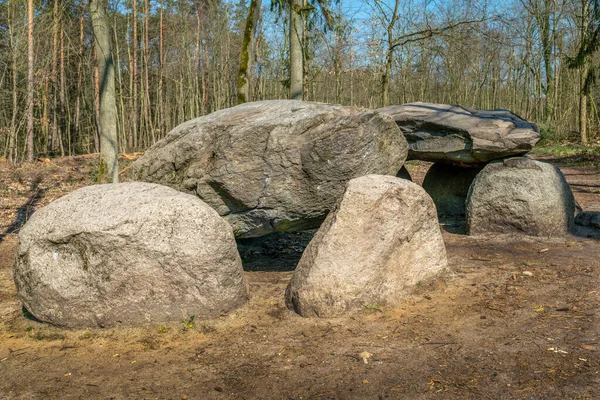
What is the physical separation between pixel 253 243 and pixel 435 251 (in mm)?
2938

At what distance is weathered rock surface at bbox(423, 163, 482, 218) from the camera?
8.17 metres

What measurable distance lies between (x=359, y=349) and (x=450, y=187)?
5246 mm

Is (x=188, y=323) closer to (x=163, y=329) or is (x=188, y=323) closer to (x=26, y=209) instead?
(x=163, y=329)

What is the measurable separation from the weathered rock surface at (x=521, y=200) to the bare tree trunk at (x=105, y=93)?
5.21 metres

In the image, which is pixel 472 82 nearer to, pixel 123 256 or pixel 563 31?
pixel 563 31

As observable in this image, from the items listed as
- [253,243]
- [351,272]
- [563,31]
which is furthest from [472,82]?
[351,272]

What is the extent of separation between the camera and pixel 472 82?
80.9ft

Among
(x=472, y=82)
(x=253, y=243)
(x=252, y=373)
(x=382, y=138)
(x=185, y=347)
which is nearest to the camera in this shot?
(x=252, y=373)

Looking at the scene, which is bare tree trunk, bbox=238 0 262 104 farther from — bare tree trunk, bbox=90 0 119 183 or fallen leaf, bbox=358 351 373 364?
fallen leaf, bbox=358 351 373 364

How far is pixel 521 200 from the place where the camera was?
6.38 m

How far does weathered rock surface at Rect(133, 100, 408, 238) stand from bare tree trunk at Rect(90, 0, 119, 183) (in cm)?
292

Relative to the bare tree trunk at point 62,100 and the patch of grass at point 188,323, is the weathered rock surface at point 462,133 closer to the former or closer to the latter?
the patch of grass at point 188,323

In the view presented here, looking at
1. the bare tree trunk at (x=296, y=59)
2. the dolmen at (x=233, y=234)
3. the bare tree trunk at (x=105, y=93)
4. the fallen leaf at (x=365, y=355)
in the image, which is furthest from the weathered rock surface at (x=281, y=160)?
the bare tree trunk at (x=296, y=59)

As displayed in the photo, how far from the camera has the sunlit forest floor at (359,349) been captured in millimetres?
3096
